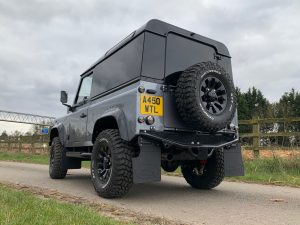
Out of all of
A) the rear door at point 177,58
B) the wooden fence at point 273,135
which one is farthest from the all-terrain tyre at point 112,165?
the wooden fence at point 273,135

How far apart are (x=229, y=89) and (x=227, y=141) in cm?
77

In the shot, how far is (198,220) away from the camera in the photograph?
3.84 m

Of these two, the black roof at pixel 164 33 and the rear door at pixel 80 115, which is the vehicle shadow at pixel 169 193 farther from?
the black roof at pixel 164 33

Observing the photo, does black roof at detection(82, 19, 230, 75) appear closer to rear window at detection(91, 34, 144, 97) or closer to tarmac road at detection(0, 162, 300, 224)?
rear window at detection(91, 34, 144, 97)

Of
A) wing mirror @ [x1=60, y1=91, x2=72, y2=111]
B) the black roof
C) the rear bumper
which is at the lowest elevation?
the rear bumper

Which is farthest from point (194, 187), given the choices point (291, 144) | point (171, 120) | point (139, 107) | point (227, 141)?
point (291, 144)

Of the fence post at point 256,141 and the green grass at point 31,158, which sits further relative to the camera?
the green grass at point 31,158

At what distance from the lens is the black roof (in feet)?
16.9

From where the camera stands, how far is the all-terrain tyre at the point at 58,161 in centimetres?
784

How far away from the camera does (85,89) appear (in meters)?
7.23

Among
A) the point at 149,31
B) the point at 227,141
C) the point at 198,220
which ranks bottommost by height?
the point at 198,220

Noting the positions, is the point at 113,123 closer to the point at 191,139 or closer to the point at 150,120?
the point at 150,120

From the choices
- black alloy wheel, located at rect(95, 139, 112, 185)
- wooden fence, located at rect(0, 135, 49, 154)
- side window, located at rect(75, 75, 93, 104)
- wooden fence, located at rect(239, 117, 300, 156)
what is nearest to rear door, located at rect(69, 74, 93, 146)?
side window, located at rect(75, 75, 93, 104)

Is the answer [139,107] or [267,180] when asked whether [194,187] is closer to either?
[267,180]
